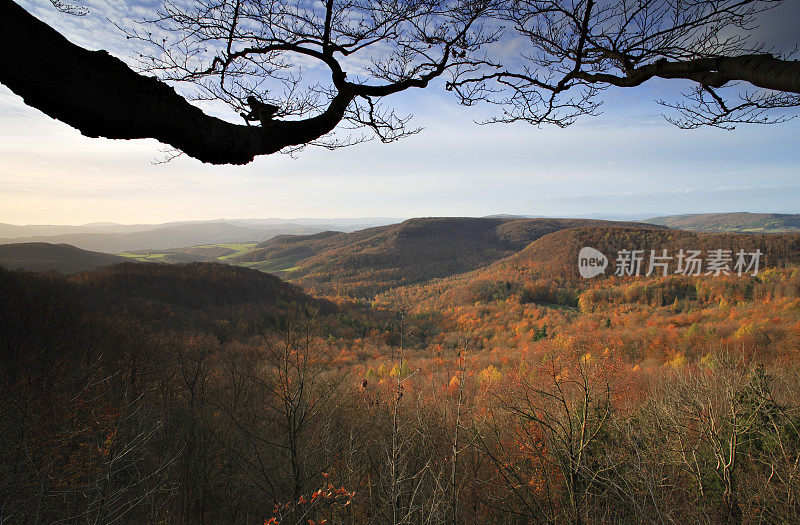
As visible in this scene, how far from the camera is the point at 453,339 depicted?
3850cm

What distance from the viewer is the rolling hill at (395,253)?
103500 mm

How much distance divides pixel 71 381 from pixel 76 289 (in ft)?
90.2

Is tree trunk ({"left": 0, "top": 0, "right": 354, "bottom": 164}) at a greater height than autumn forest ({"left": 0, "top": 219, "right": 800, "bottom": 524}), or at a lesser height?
greater

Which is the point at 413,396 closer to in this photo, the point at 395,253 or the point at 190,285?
the point at 190,285

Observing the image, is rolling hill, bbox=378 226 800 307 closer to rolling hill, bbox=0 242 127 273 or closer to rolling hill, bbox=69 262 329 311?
rolling hill, bbox=69 262 329 311

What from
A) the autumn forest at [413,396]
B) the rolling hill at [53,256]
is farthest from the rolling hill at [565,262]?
the rolling hill at [53,256]

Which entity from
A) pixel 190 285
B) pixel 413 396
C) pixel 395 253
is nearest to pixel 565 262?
pixel 395 253

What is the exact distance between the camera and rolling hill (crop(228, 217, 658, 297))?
103500 millimetres

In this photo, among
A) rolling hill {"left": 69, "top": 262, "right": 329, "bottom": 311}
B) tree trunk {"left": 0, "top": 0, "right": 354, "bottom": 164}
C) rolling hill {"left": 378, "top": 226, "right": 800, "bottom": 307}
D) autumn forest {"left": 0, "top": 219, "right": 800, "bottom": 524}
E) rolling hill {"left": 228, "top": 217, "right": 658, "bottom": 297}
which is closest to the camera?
tree trunk {"left": 0, "top": 0, "right": 354, "bottom": 164}

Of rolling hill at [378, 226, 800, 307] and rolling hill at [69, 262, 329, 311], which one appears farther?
rolling hill at [378, 226, 800, 307]

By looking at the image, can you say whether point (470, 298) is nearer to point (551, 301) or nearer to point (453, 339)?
point (551, 301)

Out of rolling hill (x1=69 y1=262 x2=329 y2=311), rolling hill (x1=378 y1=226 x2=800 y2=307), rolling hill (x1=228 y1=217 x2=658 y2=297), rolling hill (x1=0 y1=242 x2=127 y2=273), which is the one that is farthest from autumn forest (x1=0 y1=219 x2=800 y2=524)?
rolling hill (x1=0 y1=242 x2=127 y2=273)

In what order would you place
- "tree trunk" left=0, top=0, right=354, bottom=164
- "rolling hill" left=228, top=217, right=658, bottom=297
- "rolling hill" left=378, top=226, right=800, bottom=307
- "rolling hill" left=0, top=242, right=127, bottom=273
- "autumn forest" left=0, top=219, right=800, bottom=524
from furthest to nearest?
"rolling hill" left=228, top=217, right=658, bottom=297
"rolling hill" left=0, top=242, right=127, bottom=273
"rolling hill" left=378, top=226, right=800, bottom=307
"autumn forest" left=0, top=219, right=800, bottom=524
"tree trunk" left=0, top=0, right=354, bottom=164

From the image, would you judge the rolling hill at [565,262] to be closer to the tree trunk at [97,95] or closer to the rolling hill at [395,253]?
the rolling hill at [395,253]
